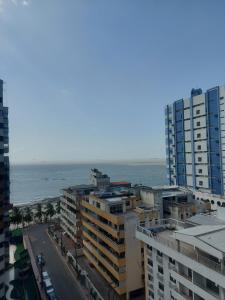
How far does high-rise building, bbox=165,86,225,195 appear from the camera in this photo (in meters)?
68.0

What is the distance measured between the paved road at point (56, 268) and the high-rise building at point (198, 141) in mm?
41525

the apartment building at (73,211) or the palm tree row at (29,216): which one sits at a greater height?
the apartment building at (73,211)

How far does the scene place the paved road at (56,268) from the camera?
156ft

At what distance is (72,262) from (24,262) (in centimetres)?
1127

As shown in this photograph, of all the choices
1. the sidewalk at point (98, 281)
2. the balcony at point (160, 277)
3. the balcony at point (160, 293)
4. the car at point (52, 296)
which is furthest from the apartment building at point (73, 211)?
the balcony at point (160, 293)

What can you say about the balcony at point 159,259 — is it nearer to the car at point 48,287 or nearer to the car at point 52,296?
the car at point 52,296

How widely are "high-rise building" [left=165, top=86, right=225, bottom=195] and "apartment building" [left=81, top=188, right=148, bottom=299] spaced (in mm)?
30142

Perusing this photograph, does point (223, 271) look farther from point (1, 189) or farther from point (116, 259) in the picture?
point (1, 189)

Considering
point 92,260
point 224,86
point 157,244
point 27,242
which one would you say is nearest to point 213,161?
point 224,86

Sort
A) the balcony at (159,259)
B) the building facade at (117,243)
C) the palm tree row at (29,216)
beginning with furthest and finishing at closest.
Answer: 1. the palm tree row at (29,216)
2. the building facade at (117,243)
3. the balcony at (159,259)

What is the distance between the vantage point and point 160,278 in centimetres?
3288

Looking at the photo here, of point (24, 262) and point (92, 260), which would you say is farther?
point (24, 262)

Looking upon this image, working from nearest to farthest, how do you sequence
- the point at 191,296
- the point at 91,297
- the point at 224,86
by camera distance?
1. the point at 191,296
2. the point at 91,297
3. the point at 224,86

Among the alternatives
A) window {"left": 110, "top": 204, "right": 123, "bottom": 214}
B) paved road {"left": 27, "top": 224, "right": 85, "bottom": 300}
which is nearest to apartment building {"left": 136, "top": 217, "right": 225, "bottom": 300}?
window {"left": 110, "top": 204, "right": 123, "bottom": 214}
